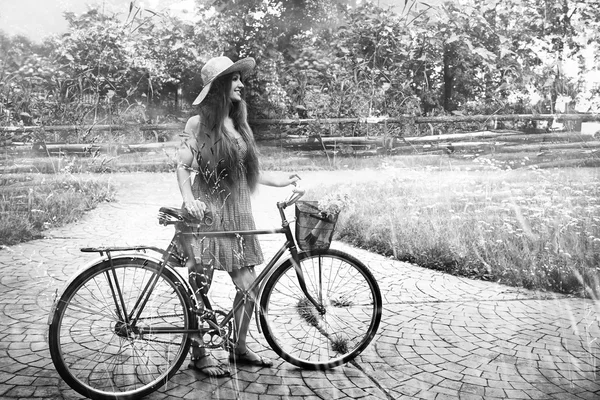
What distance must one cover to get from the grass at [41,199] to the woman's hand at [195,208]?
1.07m

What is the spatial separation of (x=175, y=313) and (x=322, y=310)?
0.78m

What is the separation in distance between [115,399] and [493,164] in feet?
13.4

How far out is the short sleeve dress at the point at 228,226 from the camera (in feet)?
8.75

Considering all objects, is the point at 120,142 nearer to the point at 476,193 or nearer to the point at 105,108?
the point at 105,108

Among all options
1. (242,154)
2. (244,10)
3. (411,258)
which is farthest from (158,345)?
(411,258)

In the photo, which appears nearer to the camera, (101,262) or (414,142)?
(101,262)

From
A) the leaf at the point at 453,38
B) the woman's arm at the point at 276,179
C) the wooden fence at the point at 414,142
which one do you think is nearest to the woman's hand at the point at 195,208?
the woman's arm at the point at 276,179

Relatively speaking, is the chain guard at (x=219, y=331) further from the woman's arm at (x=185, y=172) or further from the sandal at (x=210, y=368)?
the woman's arm at (x=185, y=172)

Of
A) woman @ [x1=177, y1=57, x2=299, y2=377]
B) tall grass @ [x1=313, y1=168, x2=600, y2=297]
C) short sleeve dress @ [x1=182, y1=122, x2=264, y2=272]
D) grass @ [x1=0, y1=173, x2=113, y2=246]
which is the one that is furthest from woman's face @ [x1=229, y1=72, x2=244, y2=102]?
tall grass @ [x1=313, y1=168, x2=600, y2=297]

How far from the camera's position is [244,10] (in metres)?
3.44

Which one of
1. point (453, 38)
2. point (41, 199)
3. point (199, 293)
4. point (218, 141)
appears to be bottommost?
point (199, 293)

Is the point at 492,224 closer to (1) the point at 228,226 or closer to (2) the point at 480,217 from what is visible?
(2) the point at 480,217

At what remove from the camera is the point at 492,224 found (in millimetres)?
5238

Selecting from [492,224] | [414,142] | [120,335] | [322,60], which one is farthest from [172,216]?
[492,224]
